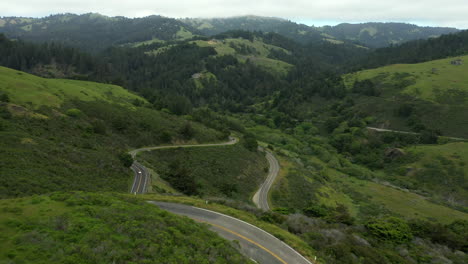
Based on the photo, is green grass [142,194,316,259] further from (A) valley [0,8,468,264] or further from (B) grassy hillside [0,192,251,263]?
(B) grassy hillside [0,192,251,263]

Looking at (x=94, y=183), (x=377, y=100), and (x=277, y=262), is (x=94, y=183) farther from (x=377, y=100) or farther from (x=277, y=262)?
(x=377, y=100)

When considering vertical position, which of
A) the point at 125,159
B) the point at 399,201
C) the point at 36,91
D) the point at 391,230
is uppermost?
the point at 36,91

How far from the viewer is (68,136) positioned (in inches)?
1705

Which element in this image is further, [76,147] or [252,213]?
[76,147]

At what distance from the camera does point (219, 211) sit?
26203 mm

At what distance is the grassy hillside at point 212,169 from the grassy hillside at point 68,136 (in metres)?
7.07

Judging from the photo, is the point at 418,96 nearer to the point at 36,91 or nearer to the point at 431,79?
the point at 431,79

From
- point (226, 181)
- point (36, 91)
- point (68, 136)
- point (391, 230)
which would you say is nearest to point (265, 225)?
point (391, 230)

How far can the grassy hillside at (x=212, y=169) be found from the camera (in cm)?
4273

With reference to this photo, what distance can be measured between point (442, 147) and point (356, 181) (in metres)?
44.0

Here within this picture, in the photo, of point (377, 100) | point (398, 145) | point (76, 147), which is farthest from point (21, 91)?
point (377, 100)

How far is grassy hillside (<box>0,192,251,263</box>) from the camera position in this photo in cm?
1260

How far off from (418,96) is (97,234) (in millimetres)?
160094

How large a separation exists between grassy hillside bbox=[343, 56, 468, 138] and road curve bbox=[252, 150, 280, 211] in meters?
79.1
